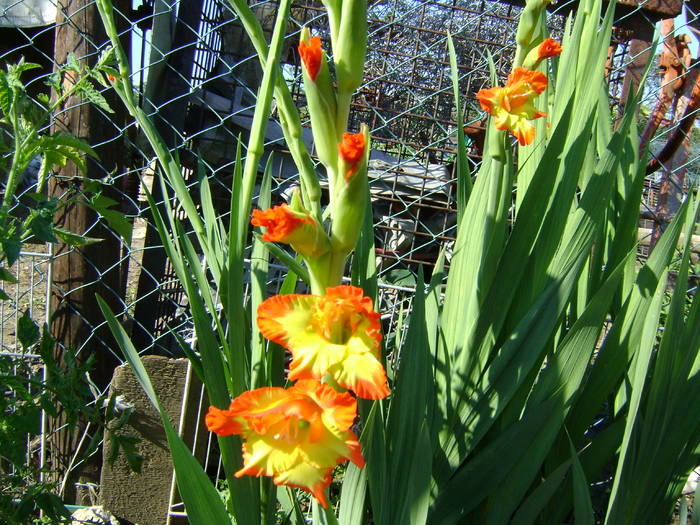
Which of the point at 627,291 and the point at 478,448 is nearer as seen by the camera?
the point at 478,448

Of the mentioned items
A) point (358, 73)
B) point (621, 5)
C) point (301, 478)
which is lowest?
point (301, 478)

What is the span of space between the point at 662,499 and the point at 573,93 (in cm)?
55

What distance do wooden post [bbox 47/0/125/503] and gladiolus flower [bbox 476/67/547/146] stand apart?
4.31 feet

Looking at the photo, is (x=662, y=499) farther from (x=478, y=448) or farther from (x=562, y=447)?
(x=478, y=448)

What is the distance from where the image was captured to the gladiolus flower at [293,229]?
483 millimetres

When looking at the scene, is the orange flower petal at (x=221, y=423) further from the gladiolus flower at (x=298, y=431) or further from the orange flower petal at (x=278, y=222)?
the orange flower petal at (x=278, y=222)

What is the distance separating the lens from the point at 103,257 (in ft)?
6.08

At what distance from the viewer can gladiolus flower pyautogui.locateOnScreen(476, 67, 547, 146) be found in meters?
0.72

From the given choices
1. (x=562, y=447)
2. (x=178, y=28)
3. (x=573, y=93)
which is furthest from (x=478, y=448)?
(x=178, y=28)

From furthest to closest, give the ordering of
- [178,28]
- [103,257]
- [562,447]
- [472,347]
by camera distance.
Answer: [178,28] < [103,257] < [562,447] < [472,347]

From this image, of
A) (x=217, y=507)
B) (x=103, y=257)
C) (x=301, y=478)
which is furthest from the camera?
(x=103, y=257)

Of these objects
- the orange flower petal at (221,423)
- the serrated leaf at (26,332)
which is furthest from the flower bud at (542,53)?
the serrated leaf at (26,332)

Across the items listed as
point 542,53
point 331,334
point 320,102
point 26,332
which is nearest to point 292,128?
point 320,102

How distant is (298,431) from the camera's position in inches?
19.6
